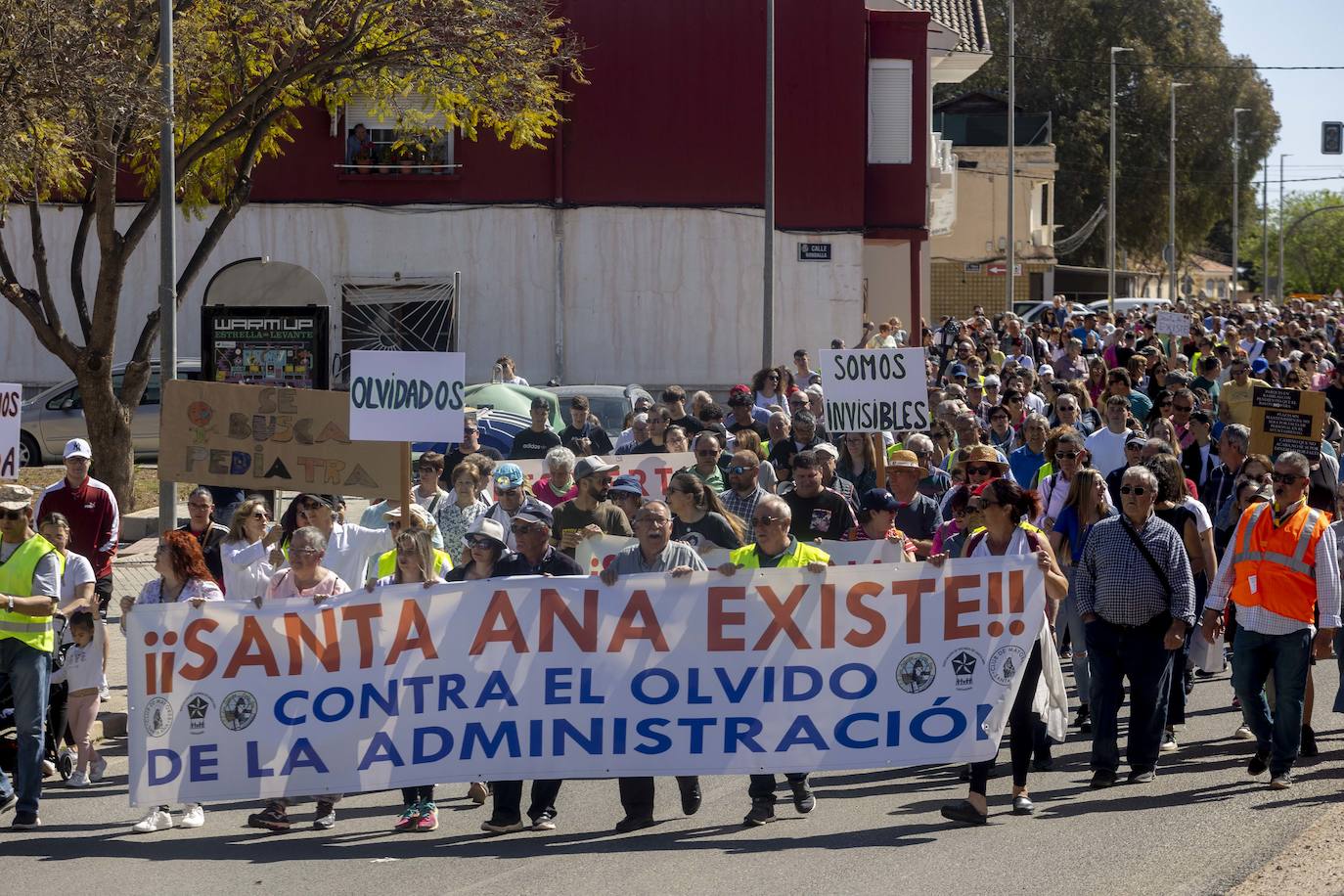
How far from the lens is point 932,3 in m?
40.9

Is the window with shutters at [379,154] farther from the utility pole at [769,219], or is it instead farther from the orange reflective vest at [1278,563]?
the orange reflective vest at [1278,563]

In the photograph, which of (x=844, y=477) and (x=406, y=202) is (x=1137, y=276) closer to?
(x=406, y=202)

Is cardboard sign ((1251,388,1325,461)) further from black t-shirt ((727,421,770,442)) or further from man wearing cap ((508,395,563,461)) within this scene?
man wearing cap ((508,395,563,461))

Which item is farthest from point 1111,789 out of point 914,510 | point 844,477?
point 844,477

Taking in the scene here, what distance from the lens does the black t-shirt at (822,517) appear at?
11156 millimetres

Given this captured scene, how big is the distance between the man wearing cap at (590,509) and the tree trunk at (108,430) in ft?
30.3

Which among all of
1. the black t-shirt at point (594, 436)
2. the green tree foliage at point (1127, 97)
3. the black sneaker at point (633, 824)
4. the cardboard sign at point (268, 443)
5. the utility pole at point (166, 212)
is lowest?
the black sneaker at point (633, 824)

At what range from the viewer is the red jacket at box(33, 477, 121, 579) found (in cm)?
1183

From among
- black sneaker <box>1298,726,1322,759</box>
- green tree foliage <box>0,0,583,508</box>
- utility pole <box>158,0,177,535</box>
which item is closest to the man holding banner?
black sneaker <box>1298,726,1322,759</box>

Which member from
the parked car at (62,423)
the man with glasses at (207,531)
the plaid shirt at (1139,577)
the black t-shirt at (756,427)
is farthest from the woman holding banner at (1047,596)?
the parked car at (62,423)

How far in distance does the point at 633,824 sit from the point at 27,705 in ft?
9.77

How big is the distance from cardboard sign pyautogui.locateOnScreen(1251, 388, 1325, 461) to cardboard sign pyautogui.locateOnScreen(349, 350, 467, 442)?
19.9ft

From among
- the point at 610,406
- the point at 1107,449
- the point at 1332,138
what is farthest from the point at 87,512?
the point at 1332,138

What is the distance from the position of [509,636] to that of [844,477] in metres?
5.67
